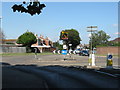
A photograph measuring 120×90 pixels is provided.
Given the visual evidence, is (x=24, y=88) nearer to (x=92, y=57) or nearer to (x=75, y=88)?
(x=75, y=88)

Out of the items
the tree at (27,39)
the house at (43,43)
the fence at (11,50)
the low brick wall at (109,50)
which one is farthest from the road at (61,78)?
the house at (43,43)

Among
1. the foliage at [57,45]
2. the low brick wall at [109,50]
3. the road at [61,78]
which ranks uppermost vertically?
the foliage at [57,45]

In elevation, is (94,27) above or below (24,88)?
above

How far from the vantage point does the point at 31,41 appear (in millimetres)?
97375

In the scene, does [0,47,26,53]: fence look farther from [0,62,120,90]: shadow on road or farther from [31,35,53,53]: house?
[0,62,120,90]: shadow on road

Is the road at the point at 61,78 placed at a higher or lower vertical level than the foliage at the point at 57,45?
lower

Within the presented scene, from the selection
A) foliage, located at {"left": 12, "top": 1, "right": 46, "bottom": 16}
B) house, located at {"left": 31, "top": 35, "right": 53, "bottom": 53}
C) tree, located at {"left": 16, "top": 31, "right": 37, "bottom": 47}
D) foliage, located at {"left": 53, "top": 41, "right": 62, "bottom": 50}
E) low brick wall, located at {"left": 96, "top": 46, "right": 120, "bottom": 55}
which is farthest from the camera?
foliage, located at {"left": 53, "top": 41, "right": 62, "bottom": 50}

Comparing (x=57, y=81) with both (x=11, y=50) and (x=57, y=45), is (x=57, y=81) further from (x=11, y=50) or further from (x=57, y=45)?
(x=57, y=45)

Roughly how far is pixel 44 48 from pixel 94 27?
95.6 m

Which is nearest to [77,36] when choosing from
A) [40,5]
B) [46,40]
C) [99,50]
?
[46,40]

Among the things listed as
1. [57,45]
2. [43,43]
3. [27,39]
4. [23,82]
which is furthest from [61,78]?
[57,45]

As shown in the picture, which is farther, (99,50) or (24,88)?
(99,50)

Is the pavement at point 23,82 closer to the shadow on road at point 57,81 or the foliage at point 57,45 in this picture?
the shadow on road at point 57,81

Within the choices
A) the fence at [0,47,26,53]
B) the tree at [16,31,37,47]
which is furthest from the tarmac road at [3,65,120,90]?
the tree at [16,31,37,47]
